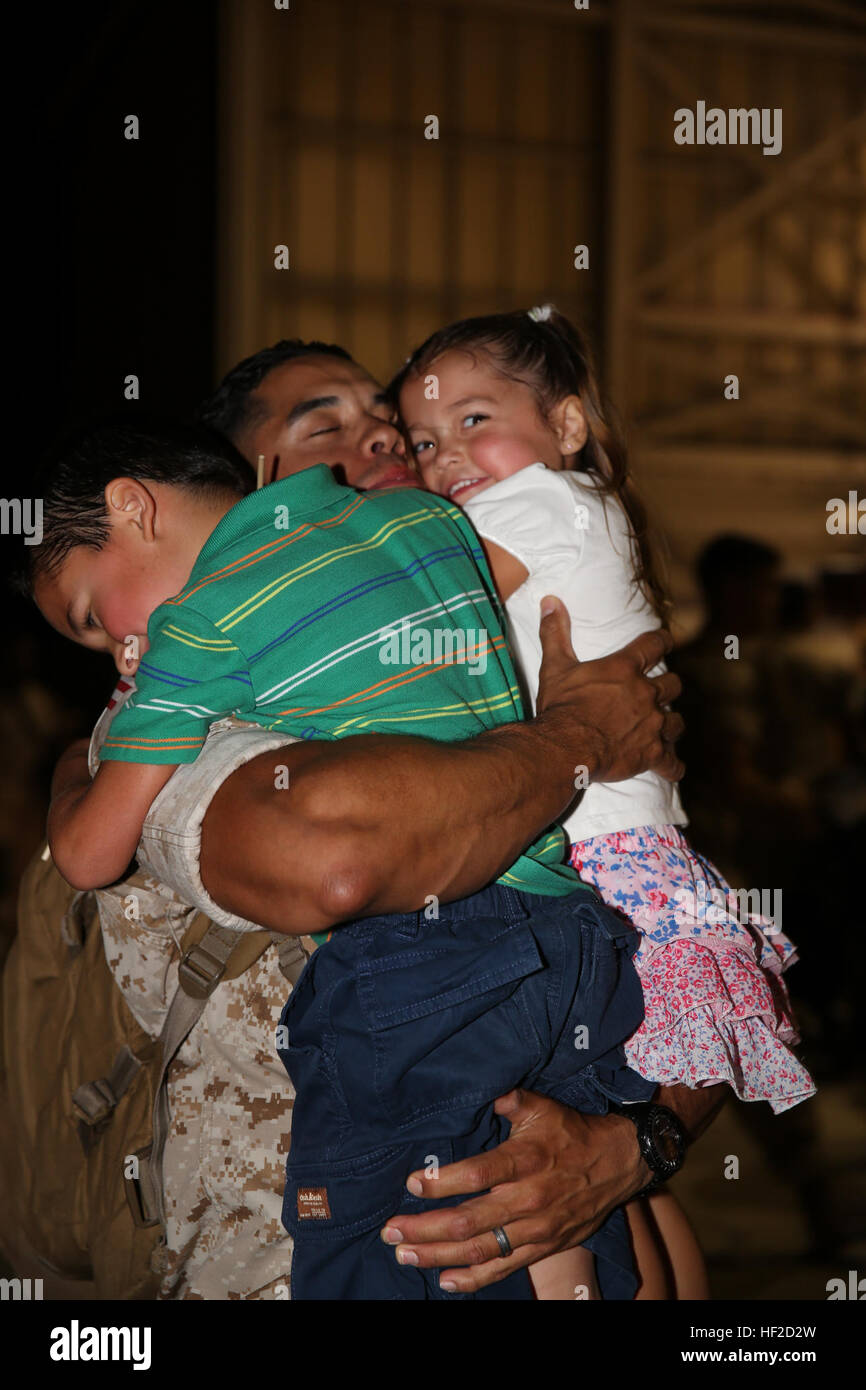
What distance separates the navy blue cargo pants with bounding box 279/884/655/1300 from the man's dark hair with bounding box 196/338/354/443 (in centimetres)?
83

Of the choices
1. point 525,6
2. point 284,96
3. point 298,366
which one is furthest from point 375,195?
point 298,366

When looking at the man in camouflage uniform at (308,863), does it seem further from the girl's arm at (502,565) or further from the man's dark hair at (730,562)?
the man's dark hair at (730,562)

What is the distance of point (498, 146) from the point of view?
9.12 metres

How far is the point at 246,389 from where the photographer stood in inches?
72.6

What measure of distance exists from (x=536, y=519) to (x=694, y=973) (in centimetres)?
59

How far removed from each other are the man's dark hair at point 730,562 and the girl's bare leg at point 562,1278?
11.5ft

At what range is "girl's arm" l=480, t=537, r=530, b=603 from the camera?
1.62 metres

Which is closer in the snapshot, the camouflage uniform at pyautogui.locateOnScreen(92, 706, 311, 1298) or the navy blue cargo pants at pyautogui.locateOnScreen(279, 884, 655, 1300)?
the navy blue cargo pants at pyautogui.locateOnScreen(279, 884, 655, 1300)

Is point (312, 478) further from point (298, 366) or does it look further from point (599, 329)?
point (599, 329)

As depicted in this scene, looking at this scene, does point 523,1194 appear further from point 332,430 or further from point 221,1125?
point 332,430

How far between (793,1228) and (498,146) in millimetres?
7476

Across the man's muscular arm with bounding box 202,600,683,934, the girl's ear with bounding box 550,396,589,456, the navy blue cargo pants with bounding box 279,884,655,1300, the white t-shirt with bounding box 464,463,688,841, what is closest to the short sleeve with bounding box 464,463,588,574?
the white t-shirt with bounding box 464,463,688,841
